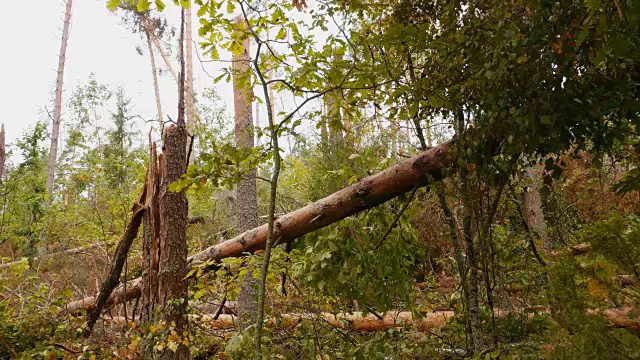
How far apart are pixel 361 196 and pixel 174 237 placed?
1.70 m

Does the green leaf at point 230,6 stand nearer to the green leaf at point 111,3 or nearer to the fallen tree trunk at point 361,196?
the green leaf at point 111,3

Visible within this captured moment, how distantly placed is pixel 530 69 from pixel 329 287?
198 centimetres

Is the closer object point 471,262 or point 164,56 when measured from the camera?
point 471,262

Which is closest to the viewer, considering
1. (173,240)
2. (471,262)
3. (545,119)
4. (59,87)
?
(545,119)

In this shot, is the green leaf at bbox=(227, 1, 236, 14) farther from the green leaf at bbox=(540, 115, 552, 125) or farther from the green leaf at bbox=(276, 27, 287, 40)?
the green leaf at bbox=(540, 115, 552, 125)

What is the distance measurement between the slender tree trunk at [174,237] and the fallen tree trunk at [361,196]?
32 centimetres

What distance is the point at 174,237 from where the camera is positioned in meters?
3.54

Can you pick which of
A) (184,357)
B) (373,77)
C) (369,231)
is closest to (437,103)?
(373,77)

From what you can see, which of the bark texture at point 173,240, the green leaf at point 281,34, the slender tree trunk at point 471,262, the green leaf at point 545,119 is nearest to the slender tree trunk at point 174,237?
the bark texture at point 173,240

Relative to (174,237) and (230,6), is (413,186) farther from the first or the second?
(174,237)

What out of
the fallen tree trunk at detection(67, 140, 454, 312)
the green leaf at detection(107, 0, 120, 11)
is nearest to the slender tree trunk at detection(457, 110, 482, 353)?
the fallen tree trunk at detection(67, 140, 454, 312)

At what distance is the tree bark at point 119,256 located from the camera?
396 centimetres

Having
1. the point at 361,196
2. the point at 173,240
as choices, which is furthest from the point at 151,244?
the point at 361,196

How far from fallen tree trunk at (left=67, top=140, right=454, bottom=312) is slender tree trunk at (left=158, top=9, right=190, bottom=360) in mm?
323
